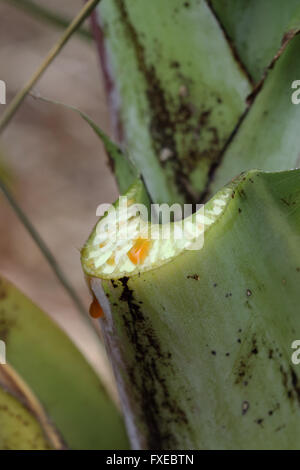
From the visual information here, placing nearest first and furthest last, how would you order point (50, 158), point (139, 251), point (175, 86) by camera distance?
point (139, 251) → point (175, 86) → point (50, 158)

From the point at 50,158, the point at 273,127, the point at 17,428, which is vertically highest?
the point at 50,158

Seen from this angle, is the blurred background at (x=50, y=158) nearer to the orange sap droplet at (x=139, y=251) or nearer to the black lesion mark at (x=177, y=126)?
the black lesion mark at (x=177, y=126)

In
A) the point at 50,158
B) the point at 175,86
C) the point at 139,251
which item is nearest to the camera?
the point at 139,251

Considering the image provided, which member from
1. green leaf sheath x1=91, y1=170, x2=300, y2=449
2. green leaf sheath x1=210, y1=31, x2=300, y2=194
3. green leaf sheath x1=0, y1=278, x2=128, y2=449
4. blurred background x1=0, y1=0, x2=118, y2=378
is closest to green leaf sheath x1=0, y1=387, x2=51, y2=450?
green leaf sheath x1=0, y1=278, x2=128, y2=449

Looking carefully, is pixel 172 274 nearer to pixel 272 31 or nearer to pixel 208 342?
pixel 208 342

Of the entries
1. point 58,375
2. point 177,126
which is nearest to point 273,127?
point 177,126

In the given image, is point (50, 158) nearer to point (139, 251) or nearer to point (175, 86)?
point (175, 86)
